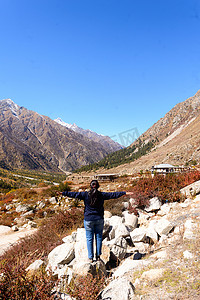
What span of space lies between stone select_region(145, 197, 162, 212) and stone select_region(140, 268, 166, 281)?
16.0 feet

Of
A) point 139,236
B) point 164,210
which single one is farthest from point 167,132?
point 139,236

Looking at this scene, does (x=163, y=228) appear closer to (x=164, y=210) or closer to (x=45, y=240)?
(x=164, y=210)

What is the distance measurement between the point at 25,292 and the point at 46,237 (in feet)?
14.2

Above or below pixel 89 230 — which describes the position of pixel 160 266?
below

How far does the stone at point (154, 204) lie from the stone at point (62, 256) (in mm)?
4271

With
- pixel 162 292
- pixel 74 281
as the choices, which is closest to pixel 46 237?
pixel 74 281

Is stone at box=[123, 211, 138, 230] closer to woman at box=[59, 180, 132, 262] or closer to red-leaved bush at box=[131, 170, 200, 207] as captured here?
red-leaved bush at box=[131, 170, 200, 207]

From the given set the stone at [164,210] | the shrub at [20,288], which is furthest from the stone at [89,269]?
the stone at [164,210]

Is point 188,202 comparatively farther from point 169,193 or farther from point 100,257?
point 100,257

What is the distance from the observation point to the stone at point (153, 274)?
9.84 ft

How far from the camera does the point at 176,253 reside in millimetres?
3666

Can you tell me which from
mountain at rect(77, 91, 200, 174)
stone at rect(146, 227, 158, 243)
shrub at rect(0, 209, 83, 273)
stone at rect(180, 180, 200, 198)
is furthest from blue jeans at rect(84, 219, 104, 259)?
mountain at rect(77, 91, 200, 174)

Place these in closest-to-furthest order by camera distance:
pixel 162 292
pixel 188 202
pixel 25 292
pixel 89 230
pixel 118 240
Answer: pixel 25 292, pixel 162 292, pixel 89 230, pixel 118 240, pixel 188 202

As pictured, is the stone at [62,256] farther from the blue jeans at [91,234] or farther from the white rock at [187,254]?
the white rock at [187,254]
